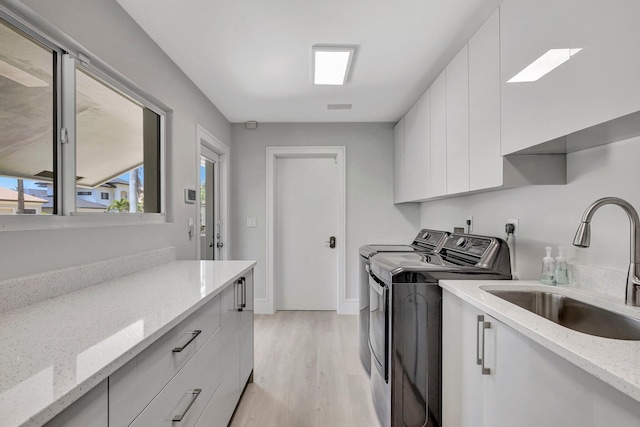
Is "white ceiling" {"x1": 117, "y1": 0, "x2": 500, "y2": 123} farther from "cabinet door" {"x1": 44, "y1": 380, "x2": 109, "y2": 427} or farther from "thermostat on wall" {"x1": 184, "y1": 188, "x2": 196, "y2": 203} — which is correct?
"cabinet door" {"x1": 44, "y1": 380, "x2": 109, "y2": 427}

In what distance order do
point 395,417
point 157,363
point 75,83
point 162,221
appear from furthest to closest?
point 162,221 → point 395,417 → point 75,83 → point 157,363

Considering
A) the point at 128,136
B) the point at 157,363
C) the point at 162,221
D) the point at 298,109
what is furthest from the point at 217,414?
the point at 298,109

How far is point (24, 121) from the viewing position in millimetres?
1272

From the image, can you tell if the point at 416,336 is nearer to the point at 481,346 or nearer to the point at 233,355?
the point at 481,346

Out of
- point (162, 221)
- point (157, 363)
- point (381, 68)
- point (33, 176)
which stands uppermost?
point (381, 68)

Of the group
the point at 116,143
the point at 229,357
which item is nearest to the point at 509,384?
the point at 229,357

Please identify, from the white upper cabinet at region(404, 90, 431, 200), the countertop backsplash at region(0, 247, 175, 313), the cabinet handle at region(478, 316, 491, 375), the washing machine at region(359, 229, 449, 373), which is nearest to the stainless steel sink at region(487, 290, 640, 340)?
the cabinet handle at region(478, 316, 491, 375)

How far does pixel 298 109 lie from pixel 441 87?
1.56 m

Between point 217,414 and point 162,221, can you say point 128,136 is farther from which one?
point 217,414

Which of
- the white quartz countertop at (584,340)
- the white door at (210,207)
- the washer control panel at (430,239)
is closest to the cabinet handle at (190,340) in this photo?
the white quartz countertop at (584,340)

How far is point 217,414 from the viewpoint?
153 centimetres

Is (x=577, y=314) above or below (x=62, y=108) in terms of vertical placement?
below

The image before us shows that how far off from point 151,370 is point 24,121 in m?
1.15

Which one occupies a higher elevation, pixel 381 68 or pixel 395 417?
pixel 381 68
